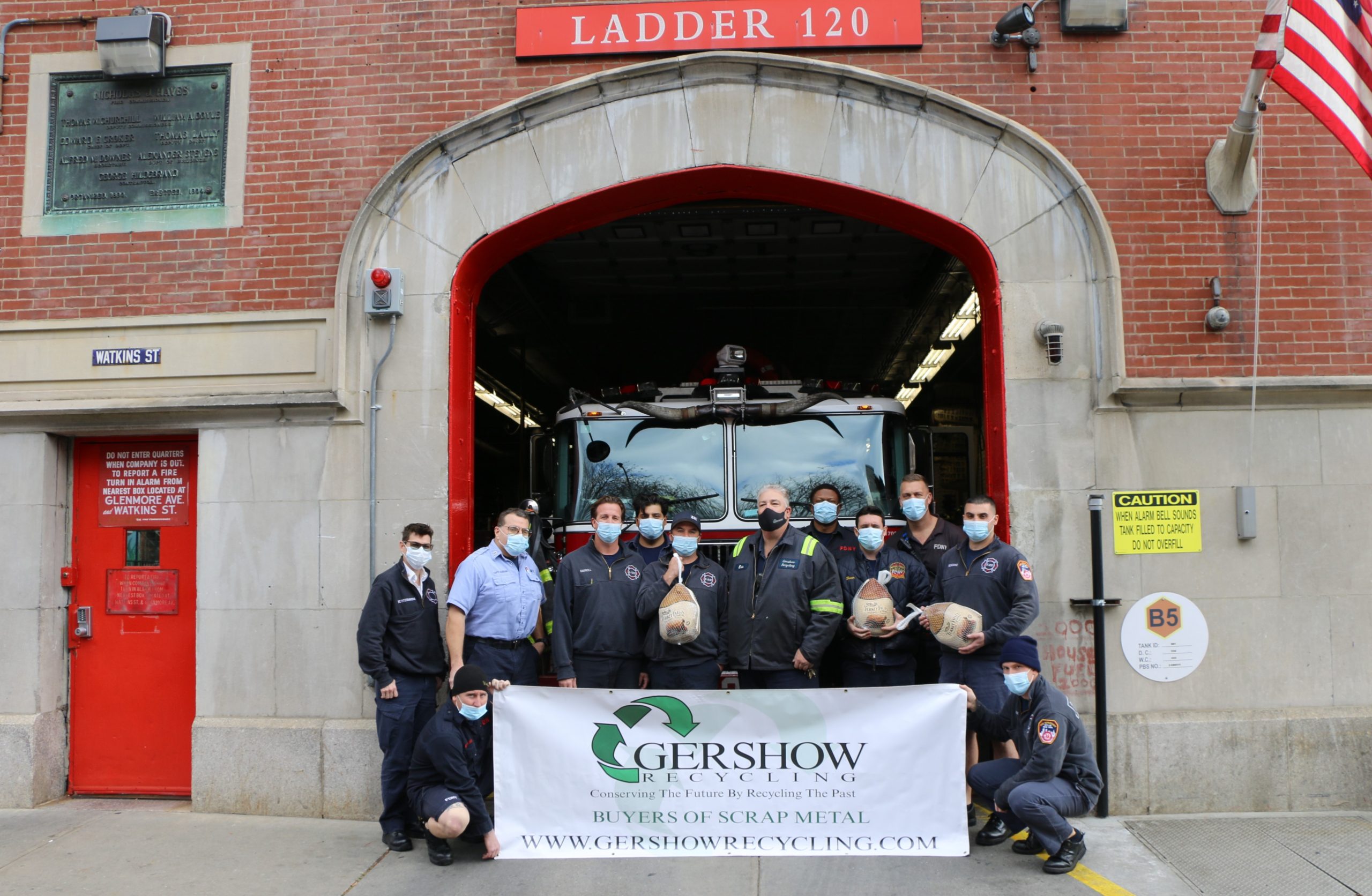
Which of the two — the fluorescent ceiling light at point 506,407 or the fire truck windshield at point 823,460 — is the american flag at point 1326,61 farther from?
the fluorescent ceiling light at point 506,407

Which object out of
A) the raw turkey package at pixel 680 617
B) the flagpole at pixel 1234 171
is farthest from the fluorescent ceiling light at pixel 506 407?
the flagpole at pixel 1234 171

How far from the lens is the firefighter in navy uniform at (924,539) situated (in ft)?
23.1

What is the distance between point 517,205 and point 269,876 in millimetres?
4791

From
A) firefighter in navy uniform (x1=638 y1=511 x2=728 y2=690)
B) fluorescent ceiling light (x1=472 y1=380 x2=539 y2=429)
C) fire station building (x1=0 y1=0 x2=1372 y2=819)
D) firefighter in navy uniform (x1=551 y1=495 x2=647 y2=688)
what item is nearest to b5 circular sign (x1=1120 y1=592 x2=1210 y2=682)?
fire station building (x1=0 y1=0 x2=1372 y2=819)

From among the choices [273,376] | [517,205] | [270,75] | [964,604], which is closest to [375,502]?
[273,376]

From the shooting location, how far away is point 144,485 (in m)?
7.99

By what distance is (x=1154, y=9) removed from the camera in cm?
769

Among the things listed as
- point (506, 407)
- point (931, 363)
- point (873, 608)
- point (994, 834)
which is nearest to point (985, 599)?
point (873, 608)

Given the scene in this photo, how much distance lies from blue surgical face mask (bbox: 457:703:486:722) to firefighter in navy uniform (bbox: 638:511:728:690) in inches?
47.1

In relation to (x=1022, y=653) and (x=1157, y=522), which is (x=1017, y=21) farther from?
(x=1022, y=653)

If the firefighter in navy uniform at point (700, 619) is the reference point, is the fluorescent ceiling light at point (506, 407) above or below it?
above

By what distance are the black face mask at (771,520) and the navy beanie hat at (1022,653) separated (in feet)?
5.24

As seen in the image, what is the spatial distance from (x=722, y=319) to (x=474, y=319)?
8.02 meters

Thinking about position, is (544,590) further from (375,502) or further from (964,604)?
(964,604)
